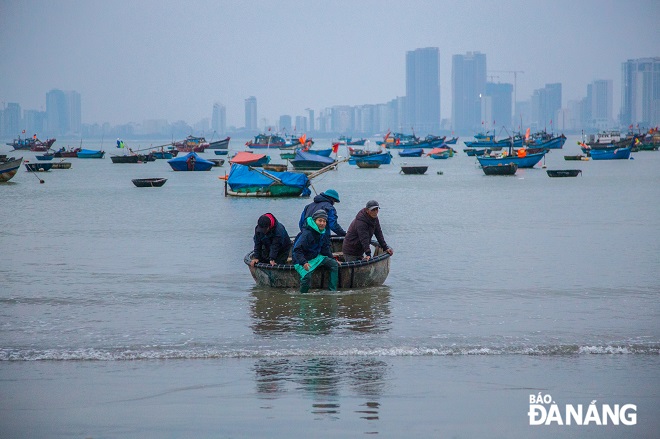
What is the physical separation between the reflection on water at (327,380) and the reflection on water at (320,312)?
5.37 ft

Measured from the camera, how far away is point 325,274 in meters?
14.3

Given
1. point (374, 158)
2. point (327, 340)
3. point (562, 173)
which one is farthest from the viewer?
point (374, 158)

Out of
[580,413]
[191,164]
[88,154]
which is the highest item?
[88,154]

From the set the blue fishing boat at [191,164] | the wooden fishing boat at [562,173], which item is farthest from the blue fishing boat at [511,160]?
the blue fishing boat at [191,164]

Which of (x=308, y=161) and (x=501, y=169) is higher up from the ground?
(x=308, y=161)

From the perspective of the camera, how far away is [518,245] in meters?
24.3

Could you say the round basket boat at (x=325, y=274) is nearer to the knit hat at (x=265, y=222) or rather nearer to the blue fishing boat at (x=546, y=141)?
the knit hat at (x=265, y=222)

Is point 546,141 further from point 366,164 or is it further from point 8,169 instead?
point 8,169

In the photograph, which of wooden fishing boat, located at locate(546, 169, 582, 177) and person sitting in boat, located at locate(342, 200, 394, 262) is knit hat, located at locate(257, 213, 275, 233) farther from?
wooden fishing boat, located at locate(546, 169, 582, 177)

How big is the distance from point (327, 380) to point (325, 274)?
16.7 ft

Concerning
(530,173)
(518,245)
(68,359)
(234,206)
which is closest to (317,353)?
(68,359)

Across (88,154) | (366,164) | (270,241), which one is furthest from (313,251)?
(88,154)

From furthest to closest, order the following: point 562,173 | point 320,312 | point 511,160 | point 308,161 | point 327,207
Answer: point 511,160 < point 308,161 < point 562,173 < point 327,207 < point 320,312

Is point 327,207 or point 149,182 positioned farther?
point 149,182
